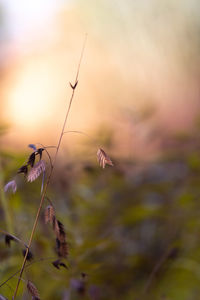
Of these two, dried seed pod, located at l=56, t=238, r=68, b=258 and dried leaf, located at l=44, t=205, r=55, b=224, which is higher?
dried leaf, located at l=44, t=205, r=55, b=224

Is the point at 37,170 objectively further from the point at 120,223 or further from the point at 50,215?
the point at 120,223

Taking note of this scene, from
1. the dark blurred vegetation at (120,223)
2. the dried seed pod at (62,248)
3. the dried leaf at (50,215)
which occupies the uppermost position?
the dried leaf at (50,215)

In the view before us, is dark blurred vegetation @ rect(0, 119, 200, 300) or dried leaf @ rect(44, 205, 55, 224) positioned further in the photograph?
dark blurred vegetation @ rect(0, 119, 200, 300)

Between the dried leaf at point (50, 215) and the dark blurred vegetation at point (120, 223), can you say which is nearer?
the dried leaf at point (50, 215)

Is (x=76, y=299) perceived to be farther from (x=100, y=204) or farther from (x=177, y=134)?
(x=177, y=134)

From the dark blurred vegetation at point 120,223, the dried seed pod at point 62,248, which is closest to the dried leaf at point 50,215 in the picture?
the dried seed pod at point 62,248

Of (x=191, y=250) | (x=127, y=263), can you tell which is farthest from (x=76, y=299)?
(x=191, y=250)

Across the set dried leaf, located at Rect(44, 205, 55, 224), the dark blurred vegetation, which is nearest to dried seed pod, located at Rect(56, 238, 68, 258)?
dried leaf, located at Rect(44, 205, 55, 224)

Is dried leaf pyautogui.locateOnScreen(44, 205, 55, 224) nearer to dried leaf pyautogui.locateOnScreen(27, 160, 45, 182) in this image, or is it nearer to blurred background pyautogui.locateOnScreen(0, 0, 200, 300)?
dried leaf pyautogui.locateOnScreen(27, 160, 45, 182)

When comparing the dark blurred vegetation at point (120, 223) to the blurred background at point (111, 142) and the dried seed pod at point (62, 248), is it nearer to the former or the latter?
the blurred background at point (111, 142)
